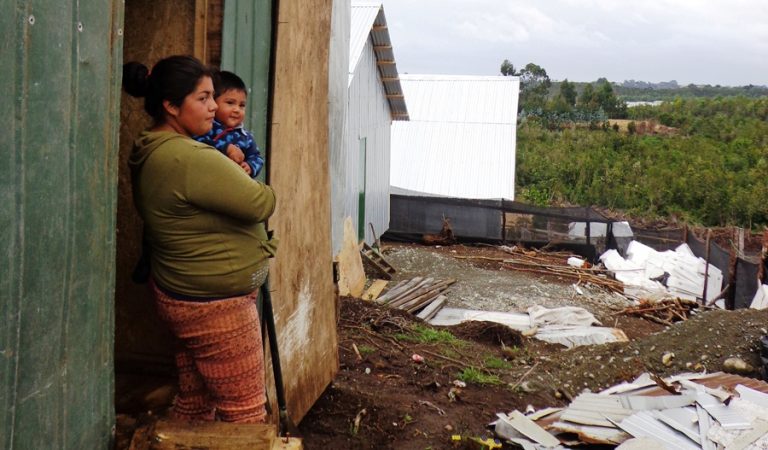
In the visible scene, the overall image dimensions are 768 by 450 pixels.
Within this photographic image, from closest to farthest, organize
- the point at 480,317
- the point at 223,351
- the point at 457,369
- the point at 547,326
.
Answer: the point at 223,351 < the point at 457,369 < the point at 547,326 < the point at 480,317

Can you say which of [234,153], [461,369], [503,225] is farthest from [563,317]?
[234,153]

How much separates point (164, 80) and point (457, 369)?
18.1 ft

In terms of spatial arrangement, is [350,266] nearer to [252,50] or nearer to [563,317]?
[563,317]

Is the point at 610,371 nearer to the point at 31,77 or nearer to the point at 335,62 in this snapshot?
the point at 335,62

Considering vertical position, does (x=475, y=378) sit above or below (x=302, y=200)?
below

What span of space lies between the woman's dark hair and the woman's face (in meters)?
0.02

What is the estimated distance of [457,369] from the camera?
733 centimetres

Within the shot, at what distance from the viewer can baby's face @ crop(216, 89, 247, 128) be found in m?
2.85

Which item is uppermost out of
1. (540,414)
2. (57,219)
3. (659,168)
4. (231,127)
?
(231,127)

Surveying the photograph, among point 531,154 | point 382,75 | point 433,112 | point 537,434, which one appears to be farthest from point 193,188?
point 531,154

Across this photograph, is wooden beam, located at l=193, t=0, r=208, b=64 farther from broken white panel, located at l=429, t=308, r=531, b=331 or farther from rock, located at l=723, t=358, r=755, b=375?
broken white panel, located at l=429, t=308, r=531, b=331

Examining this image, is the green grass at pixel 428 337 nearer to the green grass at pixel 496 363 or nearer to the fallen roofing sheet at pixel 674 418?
the green grass at pixel 496 363

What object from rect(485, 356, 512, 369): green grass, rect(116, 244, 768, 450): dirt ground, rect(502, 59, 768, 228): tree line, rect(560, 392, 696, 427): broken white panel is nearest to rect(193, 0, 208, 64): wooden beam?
rect(116, 244, 768, 450): dirt ground

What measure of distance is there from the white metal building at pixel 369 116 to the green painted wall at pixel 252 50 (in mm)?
9233
